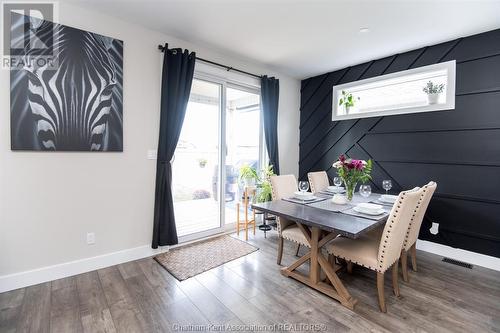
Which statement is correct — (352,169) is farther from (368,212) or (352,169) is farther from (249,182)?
(249,182)

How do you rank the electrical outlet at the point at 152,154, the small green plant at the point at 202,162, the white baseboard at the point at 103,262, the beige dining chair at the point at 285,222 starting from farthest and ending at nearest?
the small green plant at the point at 202,162, the electrical outlet at the point at 152,154, the beige dining chair at the point at 285,222, the white baseboard at the point at 103,262

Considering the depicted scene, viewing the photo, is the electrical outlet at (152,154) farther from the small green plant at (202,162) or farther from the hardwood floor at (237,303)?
the hardwood floor at (237,303)

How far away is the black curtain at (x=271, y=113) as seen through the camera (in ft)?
13.5

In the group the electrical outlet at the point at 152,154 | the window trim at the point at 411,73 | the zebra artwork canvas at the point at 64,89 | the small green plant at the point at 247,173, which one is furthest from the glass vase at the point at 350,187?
the zebra artwork canvas at the point at 64,89

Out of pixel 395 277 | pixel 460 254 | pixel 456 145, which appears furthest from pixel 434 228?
pixel 395 277

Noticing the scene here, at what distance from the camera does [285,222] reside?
8.88 ft

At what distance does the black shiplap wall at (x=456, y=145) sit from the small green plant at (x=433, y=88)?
19cm

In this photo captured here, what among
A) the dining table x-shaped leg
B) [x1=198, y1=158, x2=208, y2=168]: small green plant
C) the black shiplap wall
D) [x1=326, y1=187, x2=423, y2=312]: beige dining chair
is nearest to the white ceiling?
the black shiplap wall

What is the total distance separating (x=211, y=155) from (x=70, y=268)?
2125 millimetres

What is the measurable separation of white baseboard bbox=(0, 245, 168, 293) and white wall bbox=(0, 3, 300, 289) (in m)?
0.05

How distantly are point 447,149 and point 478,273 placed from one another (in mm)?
1465

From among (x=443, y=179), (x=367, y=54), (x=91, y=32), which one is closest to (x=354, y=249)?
(x=443, y=179)

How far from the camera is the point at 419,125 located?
3.29 m

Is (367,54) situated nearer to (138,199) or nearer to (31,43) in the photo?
(138,199)
